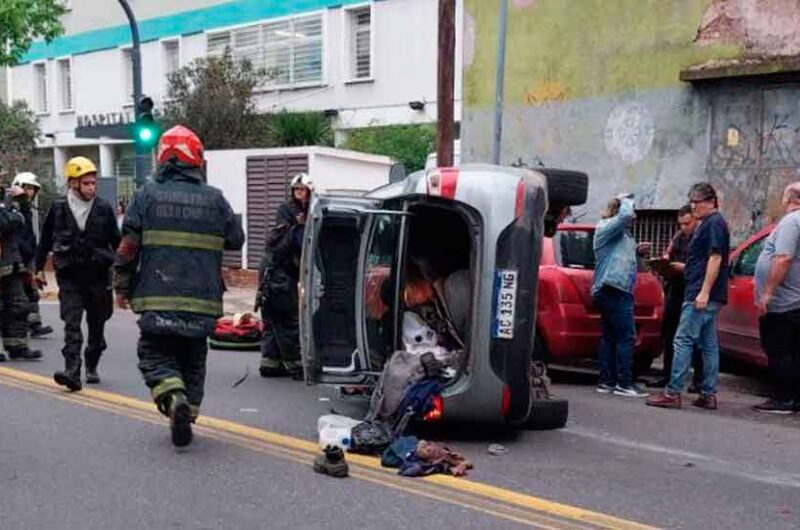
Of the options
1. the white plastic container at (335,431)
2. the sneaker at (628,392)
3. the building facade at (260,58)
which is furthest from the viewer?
the building facade at (260,58)

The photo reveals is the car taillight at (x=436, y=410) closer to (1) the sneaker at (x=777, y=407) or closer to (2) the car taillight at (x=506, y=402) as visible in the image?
(2) the car taillight at (x=506, y=402)

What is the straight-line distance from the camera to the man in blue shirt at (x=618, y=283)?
8703 millimetres

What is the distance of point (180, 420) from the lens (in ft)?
20.7

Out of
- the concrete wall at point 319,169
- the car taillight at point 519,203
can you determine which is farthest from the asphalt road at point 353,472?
the concrete wall at point 319,169

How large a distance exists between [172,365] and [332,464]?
4.24 ft

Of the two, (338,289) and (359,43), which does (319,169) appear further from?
(338,289)

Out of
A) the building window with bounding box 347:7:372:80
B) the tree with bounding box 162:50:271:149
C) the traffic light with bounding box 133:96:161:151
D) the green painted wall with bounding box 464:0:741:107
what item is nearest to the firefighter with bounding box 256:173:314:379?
the green painted wall with bounding box 464:0:741:107

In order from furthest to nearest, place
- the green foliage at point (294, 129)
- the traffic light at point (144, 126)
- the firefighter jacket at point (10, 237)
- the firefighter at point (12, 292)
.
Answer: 1. the green foliage at point (294, 129)
2. the traffic light at point (144, 126)
3. the firefighter at point (12, 292)
4. the firefighter jacket at point (10, 237)

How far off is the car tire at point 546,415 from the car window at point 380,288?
1062 mm

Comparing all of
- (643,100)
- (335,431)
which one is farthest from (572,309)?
(643,100)

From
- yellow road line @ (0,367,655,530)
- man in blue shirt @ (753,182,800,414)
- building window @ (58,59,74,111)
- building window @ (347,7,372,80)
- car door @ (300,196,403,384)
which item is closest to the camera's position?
yellow road line @ (0,367,655,530)

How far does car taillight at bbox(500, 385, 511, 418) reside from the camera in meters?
6.48

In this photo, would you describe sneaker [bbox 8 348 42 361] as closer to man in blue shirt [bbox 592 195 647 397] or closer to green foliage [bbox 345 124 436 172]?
man in blue shirt [bbox 592 195 647 397]

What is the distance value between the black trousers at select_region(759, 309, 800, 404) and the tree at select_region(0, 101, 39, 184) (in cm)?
1869
